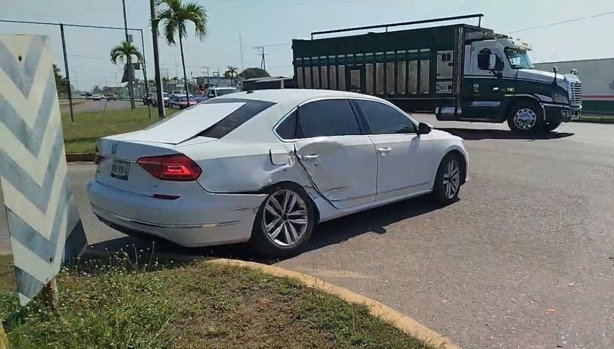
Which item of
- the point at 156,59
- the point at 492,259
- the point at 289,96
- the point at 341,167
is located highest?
the point at 156,59

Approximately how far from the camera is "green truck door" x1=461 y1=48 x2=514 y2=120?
15.3 metres

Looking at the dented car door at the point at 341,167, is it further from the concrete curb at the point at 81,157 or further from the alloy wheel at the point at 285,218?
the concrete curb at the point at 81,157

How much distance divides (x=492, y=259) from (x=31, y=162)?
151 inches

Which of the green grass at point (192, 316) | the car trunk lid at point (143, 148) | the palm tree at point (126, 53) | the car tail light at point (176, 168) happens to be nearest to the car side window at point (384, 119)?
the car trunk lid at point (143, 148)

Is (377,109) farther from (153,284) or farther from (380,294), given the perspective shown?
(153,284)

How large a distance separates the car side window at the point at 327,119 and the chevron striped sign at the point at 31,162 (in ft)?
7.84

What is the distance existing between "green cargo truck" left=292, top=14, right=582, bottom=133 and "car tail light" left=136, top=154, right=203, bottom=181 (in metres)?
13.4

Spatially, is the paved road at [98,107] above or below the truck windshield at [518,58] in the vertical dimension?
below

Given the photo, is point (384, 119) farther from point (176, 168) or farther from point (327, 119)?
point (176, 168)

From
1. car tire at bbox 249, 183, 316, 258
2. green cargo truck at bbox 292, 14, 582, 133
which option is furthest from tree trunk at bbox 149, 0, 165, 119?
car tire at bbox 249, 183, 316, 258

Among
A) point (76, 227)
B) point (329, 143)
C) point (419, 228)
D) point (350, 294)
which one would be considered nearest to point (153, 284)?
point (76, 227)

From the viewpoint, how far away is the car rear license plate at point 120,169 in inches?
169

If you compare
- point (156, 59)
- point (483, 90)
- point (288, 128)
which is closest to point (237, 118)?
point (288, 128)

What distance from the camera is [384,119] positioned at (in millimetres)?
5750
